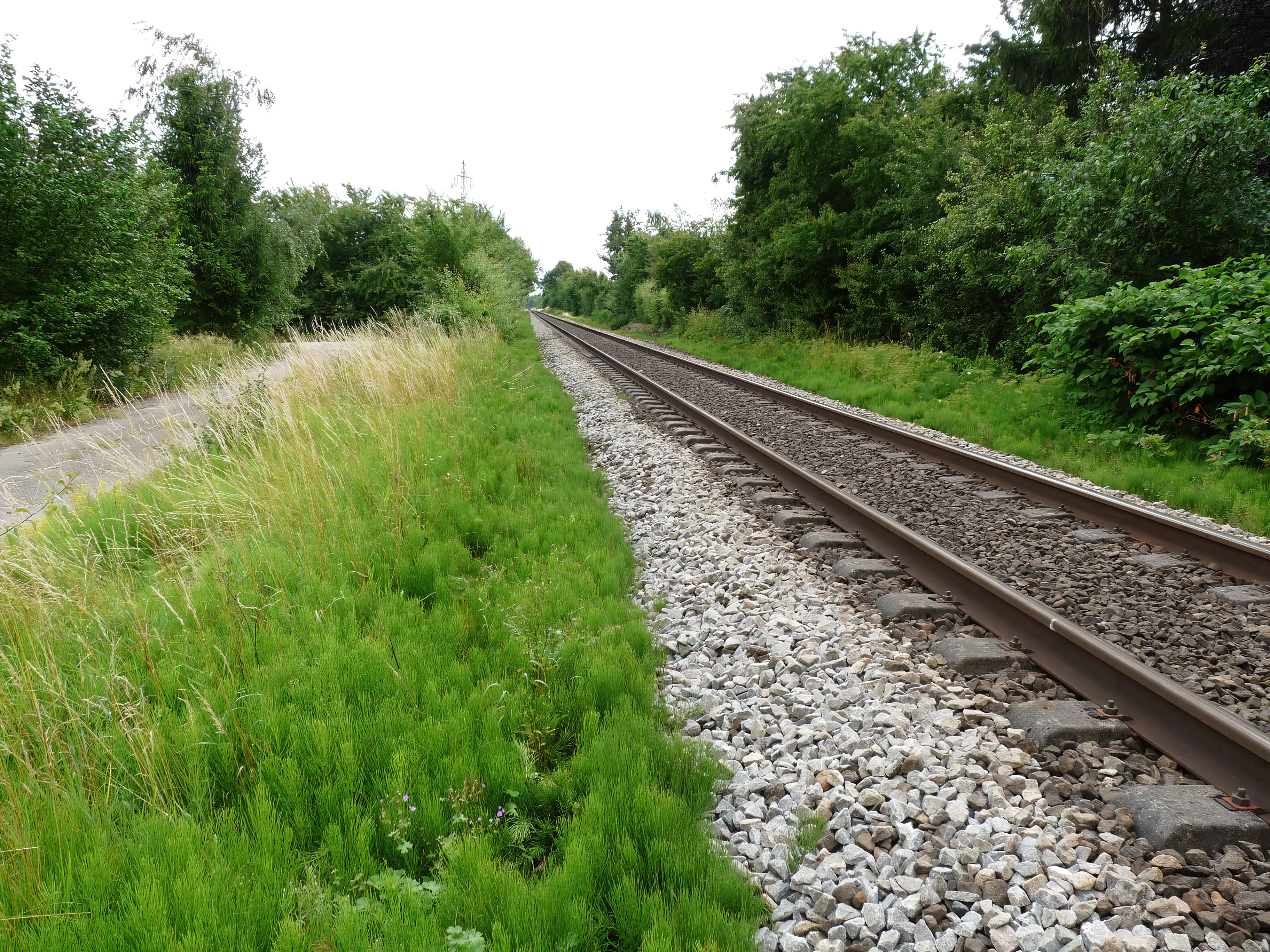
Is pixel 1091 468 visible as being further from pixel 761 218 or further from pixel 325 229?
pixel 325 229

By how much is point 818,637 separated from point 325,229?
33628mm

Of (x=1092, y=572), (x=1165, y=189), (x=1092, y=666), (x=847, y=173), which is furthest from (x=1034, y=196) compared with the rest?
(x=1092, y=666)

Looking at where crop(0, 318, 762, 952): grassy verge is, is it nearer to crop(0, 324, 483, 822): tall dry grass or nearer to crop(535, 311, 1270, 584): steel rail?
crop(0, 324, 483, 822): tall dry grass

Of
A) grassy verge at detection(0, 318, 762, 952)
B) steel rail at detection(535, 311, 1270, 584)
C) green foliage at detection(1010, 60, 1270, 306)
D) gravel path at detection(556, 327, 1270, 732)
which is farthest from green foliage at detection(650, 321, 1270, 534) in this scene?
grassy verge at detection(0, 318, 762, 952)

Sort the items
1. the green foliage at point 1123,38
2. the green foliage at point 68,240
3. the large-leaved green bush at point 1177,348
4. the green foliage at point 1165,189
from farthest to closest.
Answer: the green foliage at point 1123,38 → the green foliage at point 68,240 → the green foliage at point 1165,189 → the large-leaved green bush at point 1177,348

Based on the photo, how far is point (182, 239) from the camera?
652 inches

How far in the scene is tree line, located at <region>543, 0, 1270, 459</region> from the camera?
7.66 metres

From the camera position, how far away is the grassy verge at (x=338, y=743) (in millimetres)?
1587

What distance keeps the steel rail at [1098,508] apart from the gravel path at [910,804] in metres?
1.99

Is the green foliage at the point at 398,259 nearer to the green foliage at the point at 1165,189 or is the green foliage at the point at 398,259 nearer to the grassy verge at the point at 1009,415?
the grassy verge at the point at 1009,415

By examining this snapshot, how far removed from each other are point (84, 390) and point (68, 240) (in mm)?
2272

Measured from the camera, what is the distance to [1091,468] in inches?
253

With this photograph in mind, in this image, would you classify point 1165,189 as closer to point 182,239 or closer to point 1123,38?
point 1123,38

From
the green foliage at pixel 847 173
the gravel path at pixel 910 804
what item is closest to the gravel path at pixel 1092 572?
the gravel path at pixel 910 804
